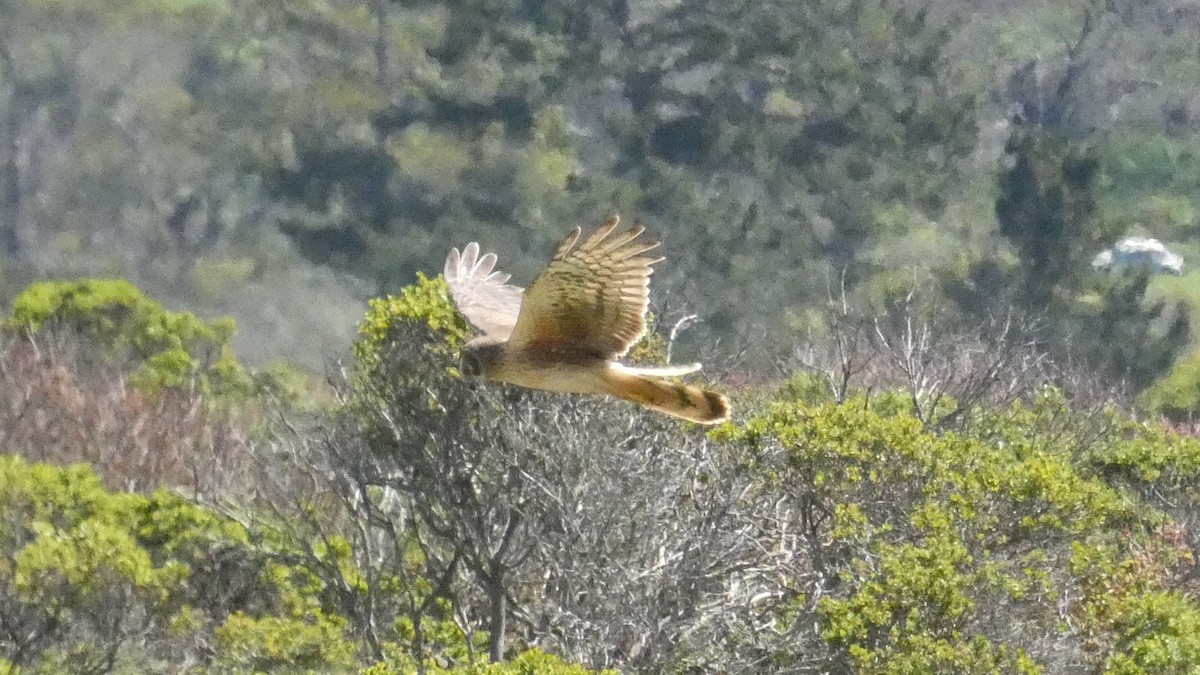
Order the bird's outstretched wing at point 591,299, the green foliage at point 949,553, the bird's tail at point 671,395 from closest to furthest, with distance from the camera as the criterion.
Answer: the bird's outstretched wing at point 591,299, the bird's tail at point 671,395, the green foliage at point 949,553

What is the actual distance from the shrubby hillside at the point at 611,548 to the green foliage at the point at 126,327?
1270 cm

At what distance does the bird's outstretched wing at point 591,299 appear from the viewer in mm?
8695

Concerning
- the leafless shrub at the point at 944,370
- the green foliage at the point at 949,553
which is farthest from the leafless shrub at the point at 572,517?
the leafless shrub at the point at 944,370

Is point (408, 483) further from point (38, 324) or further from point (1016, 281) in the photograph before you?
point (1016, 281)

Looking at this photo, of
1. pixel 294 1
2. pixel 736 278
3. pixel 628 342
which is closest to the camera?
pixel 628 342

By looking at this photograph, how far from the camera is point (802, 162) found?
50.2 meters

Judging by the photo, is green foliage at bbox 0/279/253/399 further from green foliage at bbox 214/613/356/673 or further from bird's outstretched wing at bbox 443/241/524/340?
bird's outstretched wing at bbox 443/241/524/340

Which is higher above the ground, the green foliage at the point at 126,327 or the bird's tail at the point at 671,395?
the green foliage at the point at 126,327

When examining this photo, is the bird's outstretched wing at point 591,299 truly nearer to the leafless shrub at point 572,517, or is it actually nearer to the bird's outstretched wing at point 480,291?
the bird's outstretched wing at point 480,291

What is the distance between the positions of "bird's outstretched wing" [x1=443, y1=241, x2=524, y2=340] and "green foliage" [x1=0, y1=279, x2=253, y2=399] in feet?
63.4

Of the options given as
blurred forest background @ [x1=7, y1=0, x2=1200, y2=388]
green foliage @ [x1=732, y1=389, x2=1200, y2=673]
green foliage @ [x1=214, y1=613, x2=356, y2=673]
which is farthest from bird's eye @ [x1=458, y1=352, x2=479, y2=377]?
blurred forest background @ [x1=7, y1=0, x2=1200, y2=388]

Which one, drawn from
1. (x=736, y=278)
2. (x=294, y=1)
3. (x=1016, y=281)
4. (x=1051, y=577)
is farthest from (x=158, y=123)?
(x=1051, y=577)

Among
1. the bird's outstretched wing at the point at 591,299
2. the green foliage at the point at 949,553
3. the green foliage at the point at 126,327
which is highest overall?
the green foliage at the point at 126,327

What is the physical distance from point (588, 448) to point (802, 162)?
38.5 metres
